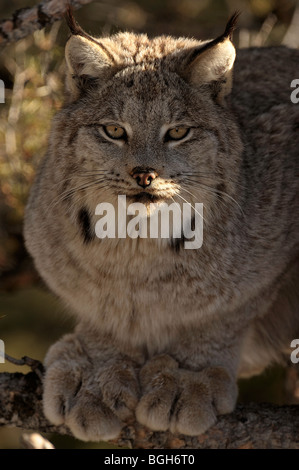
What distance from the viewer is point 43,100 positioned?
5102 mm

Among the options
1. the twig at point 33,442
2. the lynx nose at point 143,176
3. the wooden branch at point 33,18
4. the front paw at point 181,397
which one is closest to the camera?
the lynx nose at point 143,176

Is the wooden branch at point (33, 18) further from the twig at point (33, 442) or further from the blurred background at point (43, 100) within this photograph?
the twig at point (33, 442)

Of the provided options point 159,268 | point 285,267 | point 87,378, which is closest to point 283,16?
point 285,267

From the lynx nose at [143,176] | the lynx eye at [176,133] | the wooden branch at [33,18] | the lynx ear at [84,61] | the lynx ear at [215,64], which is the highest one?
the wooden branch at [33,18]

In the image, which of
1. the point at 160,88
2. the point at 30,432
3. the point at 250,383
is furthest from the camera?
the point at 250,383

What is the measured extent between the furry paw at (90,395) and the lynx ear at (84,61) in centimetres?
147

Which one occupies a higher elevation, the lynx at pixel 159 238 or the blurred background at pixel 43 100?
the blurred background at pixel 43 100

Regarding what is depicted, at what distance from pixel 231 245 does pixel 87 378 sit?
42.0 inches

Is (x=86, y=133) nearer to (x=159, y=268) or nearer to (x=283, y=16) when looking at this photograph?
(x=159, y=268)

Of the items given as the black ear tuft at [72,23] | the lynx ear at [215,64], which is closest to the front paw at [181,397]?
the lynx ear at [215,64]

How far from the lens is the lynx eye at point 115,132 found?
11.7 ft

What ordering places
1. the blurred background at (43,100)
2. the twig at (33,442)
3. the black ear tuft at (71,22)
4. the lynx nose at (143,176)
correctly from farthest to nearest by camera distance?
the blurred background at (43,100)
the twig at (33,442)
the black ear tuft at (71,22)
the lynx nose at (143,176)

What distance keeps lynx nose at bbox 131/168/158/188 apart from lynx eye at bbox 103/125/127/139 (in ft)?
0.84

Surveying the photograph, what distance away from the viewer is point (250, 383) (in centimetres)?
694
